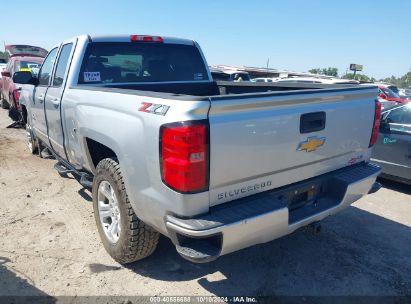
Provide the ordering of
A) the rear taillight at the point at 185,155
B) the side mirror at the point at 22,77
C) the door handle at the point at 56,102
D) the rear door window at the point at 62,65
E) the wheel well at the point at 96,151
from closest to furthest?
the rear taillight at the point at 185,155 → the wheel well at the point at 96,151 → the door handle at the point at 56,102 → the rear door window at the point at 62,65 → the side mirror at the point at 22,77

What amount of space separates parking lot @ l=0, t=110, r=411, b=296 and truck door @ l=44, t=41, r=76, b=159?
817mm

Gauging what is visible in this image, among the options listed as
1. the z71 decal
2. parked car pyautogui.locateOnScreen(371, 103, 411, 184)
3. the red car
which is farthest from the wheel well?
the red car

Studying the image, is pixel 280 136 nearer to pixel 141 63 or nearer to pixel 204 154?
pixel 204 154

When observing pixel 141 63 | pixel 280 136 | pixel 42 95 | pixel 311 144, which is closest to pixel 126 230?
pixel 280 136

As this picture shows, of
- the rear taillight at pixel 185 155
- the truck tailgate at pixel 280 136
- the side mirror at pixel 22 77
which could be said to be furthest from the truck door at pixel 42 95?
the truck tailgate at pixel 280 136

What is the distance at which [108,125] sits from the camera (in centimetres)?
288

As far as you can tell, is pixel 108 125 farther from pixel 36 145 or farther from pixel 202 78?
pixel 36 145

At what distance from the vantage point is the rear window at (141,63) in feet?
12.9

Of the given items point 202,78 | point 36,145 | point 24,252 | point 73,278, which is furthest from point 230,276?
point 36,145

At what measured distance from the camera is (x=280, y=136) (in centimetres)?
258

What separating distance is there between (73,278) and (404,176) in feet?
14.9

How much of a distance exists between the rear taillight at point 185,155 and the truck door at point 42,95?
9.98 feet

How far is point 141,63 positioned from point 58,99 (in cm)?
104

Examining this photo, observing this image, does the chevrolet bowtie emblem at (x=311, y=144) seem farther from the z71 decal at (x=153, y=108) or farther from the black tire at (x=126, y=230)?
the black tire at (x=126, y=230)
